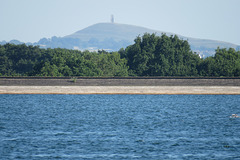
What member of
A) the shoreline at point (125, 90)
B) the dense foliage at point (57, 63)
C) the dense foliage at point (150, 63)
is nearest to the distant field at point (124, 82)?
the shoreline at point (125, 90)

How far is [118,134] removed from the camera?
3941 centimetres

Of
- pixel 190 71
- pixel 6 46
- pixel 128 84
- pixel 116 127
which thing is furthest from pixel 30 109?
pixel 6 46

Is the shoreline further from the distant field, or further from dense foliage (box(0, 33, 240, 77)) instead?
dense foliage (box(0, 33, 240, 77))

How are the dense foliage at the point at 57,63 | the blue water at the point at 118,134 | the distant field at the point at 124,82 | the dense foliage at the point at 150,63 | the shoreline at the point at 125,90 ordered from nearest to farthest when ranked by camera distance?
1. the blue water at the point at 118,134
2. the shoreline at the point at 125,90
3. the distant field at the point at 124,82
4. the dense foliage at the point at 57,63
5. the dense foliage at the point at 150,63

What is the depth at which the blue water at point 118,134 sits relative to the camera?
31203 millimetres

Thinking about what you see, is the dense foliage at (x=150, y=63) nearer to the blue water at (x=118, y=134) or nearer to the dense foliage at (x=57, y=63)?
the dense foliage at (x=57, y=63)

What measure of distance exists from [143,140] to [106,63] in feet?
310

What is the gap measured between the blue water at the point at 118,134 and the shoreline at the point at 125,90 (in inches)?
966

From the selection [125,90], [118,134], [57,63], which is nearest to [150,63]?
[57,63]

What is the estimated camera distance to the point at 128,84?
88.2m

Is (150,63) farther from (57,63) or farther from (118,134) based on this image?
(118,134)

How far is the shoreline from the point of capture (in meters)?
86.1

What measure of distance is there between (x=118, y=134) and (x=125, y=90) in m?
47.3

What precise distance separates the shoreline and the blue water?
24.5 metres
